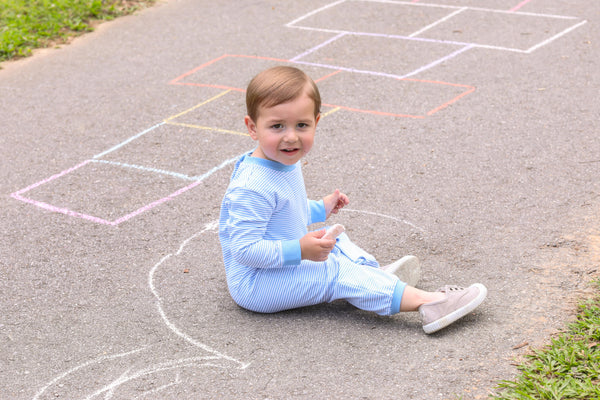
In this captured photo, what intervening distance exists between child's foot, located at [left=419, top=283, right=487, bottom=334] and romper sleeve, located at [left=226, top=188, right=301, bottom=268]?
59 centimetres

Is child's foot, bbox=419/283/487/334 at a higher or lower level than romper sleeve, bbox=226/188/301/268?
lower

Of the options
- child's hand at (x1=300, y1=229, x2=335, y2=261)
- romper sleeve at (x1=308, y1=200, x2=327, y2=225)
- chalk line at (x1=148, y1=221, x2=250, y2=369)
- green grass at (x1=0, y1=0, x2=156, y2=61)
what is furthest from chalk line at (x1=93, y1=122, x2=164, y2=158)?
green grass at (x1=0, y1=0, x2=156, y2=61)

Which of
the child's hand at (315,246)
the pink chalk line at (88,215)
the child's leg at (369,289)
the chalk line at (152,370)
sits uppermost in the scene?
the child's hand at (315,246)

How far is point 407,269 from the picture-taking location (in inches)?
133

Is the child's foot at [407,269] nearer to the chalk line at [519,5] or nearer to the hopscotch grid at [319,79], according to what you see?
the hopscotch grid at [319,79]

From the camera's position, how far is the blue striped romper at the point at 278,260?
10.0ft

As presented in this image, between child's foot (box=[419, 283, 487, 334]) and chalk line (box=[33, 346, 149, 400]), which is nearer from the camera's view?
chalk line (box=[33, 346, 149, 400])

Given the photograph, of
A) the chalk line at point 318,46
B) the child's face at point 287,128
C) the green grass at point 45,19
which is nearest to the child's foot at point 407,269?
the child's face at point 287,128

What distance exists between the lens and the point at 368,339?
304 cm

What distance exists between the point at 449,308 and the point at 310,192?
1.69 meters

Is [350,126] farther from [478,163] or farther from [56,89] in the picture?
[56,89]

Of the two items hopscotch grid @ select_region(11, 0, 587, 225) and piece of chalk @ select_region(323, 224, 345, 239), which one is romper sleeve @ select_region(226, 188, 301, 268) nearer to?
piece of chalk @ select_region(323, 224, 345, 239)

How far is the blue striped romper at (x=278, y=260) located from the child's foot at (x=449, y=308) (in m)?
0.15

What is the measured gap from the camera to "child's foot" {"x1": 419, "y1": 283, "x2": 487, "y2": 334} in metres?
3.00
